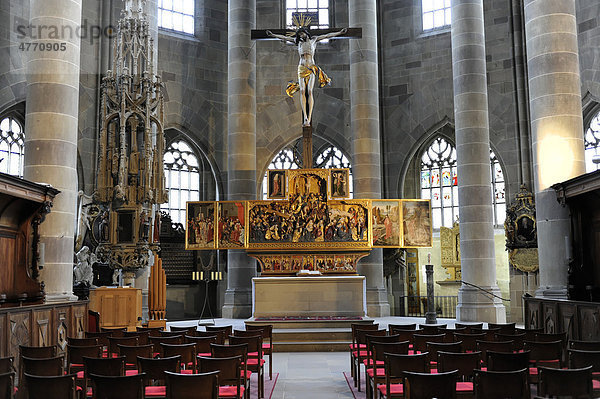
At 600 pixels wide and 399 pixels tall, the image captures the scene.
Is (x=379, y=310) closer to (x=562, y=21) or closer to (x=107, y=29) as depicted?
(x=562, y=21)

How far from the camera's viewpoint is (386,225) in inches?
894

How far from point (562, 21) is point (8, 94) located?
18867 millimetres

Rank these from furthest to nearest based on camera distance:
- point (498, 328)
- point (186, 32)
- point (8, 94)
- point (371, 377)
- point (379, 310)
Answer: point (186, 32)
point (379, 310)
point (8, 94)
point (498, 328)
point (371, 377)

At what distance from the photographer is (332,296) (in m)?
20.5

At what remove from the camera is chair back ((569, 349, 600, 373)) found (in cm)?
831

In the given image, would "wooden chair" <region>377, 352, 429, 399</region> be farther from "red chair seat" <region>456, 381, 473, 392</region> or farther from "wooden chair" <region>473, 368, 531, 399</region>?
"wooden chair" <region>473, 368, 531, 399</region>

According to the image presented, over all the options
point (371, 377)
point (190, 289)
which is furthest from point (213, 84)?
point (371, 377)

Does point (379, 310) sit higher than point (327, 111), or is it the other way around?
point (327, 111)

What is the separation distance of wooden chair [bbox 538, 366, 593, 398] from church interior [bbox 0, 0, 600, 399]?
26 millimetres

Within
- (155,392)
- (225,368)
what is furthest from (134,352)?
(225,368)

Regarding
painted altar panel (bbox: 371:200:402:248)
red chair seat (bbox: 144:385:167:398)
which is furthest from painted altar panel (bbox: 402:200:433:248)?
red chair seat (bbox: 144:385:167:398)

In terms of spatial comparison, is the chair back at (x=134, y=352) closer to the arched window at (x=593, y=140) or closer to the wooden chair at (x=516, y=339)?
the wooden chair at (x=516, y=339)

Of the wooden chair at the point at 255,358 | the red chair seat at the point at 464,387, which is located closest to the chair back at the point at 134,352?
the wooden chair at the point at 255,358

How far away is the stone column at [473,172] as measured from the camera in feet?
72.3
